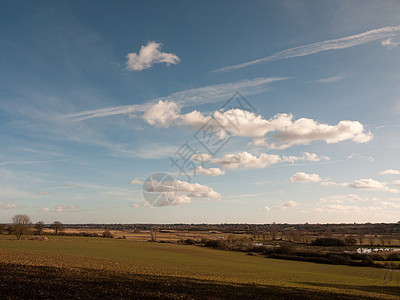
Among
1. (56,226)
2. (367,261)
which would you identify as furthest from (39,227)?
(367,261)

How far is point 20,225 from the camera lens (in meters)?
127

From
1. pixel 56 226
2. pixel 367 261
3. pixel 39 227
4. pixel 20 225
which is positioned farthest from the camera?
pixel 56 226

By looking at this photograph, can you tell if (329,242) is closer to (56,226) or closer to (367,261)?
(367,261)

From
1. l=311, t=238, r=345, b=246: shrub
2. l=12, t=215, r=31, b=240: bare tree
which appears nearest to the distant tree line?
l=12, t=215, r=31, b=240: bare tree

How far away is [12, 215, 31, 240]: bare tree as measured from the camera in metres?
125

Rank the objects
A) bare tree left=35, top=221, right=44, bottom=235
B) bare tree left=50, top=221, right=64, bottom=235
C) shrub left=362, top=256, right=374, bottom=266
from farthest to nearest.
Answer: bare tree left=50, top=221, right=64, bottom=235 → bare tree left=35, top=221, right=44, bottom=235 → shrub left=362, top=256, right=374, bottom=266

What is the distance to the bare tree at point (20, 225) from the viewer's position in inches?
4924

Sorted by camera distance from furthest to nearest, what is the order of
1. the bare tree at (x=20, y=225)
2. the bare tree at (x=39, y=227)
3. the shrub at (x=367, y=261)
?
the bare tree at (x=39, y=227), the bare tree at (x=20, y=225), the shrub at (x=367, y=261)

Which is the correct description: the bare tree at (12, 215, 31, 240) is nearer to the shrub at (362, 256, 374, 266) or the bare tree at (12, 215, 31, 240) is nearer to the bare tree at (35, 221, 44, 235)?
the bare tree at (35, 221, 44, 235)

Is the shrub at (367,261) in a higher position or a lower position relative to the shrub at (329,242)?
higher

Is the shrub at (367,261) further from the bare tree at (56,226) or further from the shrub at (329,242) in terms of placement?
the bare tree at (56,226)

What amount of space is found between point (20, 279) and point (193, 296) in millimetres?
14697

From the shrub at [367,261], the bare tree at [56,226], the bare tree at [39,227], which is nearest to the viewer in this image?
the shrub at [367,261]

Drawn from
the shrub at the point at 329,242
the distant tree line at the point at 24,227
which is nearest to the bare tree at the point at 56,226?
the distant tree line at the point at 24,227
